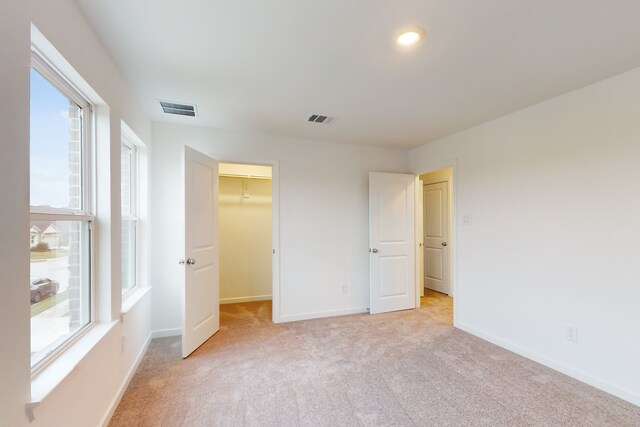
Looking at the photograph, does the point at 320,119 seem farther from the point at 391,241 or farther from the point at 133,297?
the point at 133,297

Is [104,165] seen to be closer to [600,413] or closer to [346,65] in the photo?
[346,65]

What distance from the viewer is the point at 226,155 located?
3.46 meters

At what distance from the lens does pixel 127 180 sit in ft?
9.30

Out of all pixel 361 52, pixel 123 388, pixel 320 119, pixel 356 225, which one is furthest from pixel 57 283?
pixel 356 225

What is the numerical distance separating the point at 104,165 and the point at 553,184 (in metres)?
3.53

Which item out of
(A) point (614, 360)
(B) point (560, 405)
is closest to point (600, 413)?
(B) point (560, 405)

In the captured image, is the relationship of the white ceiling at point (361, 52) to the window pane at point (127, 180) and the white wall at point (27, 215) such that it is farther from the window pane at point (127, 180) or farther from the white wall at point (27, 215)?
the window pane at point (127, 180)

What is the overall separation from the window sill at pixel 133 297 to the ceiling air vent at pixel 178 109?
1.79 meters

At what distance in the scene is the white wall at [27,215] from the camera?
1.00 meters

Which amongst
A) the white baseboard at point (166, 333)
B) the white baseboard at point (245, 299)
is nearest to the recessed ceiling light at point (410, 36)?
the white baseboard at point (166, 333)

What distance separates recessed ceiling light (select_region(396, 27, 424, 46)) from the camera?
164 centimetres

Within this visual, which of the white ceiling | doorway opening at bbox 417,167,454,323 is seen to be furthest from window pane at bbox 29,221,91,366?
doorway opening at bbox 417,167,454,323

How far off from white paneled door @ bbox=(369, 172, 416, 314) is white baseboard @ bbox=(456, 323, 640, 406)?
1.16 meters

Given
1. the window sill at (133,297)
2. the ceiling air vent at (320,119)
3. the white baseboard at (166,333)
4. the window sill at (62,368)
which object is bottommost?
the white baseboard at (166,333)
